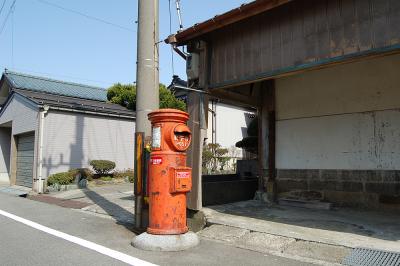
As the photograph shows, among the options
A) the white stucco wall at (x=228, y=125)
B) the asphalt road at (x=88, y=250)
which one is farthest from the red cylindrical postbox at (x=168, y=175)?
the white stucco wall at (x=228, y=125)

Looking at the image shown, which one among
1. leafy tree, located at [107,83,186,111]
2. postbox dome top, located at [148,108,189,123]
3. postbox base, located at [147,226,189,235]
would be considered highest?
leafy tree, located at [107,83,186,111]

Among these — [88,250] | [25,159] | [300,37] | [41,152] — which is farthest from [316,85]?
[25,159]

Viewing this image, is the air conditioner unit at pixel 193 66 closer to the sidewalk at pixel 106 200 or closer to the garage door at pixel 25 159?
the sidewalk at pixel 106 200

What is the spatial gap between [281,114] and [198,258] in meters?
6.80

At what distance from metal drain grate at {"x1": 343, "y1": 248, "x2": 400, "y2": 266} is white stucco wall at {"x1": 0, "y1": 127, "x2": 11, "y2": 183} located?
23567mm

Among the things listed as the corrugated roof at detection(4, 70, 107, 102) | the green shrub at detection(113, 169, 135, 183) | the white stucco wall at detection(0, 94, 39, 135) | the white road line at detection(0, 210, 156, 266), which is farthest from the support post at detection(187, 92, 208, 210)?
the corrugated roof at detection(4, 70, 107, 102)

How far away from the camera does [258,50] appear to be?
7.52 m

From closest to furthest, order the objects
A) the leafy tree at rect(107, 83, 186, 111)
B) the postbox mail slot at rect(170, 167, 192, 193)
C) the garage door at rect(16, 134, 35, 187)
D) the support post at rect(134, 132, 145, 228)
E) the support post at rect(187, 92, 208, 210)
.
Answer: the postbox mail slot at rect(170, 167, 192, 193), the support post at rect(134, 132, 145, 228), the support post at rect(187, 92, 208, 210), the garage door at rect(16, 134, 35, 187), the leafy tree at rect(107, 83, 186, 111)

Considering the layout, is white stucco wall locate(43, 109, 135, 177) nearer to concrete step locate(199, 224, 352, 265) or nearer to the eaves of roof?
the eaves of roof

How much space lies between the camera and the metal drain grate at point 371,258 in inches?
206

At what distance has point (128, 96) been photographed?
28812mm

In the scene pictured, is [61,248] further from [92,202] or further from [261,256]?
[92,202]

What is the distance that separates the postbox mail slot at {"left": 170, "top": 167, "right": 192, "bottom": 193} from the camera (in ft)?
21.3

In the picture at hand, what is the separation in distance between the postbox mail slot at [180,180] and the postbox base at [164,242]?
77 centimetres
